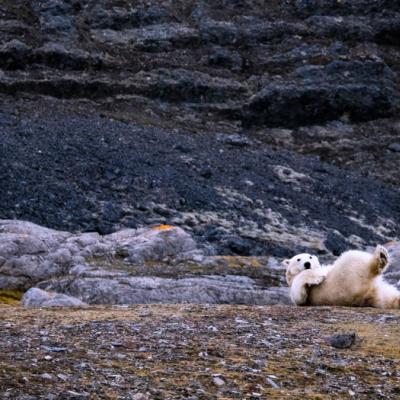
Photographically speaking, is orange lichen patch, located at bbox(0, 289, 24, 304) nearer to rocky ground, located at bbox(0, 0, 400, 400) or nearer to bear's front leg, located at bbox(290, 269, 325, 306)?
rocky ground, located at bbox(0, 0, 400, 400)

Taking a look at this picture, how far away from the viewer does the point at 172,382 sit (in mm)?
7020

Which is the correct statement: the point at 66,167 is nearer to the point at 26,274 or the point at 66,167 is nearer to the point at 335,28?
the point at 26,274

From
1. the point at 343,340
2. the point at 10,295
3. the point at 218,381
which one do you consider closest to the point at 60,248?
the point at 10,295

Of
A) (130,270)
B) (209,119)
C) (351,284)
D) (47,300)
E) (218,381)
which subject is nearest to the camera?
(218,381)

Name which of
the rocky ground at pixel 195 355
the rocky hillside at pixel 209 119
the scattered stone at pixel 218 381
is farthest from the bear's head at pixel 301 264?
the rocky hillside at pixel 209 119

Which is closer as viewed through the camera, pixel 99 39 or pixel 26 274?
pixel 26 274

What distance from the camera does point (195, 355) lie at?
7.85 metres

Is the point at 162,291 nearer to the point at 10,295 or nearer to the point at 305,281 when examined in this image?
the point at 305,281

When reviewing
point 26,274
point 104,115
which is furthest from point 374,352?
point 104,115

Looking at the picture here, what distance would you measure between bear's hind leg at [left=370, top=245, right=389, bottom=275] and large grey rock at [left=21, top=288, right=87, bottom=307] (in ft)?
11.5

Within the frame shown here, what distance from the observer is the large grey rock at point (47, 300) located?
1130 cm

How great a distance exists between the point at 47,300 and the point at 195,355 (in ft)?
13.8

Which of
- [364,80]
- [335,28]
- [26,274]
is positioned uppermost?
[335,28]

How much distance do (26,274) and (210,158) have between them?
60.1ft
